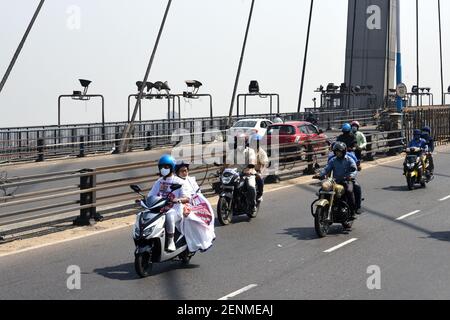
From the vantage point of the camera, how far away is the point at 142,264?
8.87 metres

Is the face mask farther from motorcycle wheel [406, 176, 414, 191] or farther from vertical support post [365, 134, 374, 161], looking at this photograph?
vertical support post [365, 134, 374, 161]

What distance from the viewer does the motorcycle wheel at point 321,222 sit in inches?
463

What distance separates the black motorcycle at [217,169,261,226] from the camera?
1330cm

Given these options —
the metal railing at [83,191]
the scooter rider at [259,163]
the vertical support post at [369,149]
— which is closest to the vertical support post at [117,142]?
the metal railing at [83,191]

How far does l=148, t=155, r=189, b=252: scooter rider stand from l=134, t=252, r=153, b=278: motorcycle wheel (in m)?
0.34

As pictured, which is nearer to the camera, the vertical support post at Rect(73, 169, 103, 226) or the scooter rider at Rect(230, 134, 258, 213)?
the vertical support post at Rect(73, 169, 103, 226)

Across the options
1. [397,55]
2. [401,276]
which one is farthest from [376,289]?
[397,55]

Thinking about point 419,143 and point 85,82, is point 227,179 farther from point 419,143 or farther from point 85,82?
point 85,82

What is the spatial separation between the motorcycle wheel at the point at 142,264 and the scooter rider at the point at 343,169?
173 inches

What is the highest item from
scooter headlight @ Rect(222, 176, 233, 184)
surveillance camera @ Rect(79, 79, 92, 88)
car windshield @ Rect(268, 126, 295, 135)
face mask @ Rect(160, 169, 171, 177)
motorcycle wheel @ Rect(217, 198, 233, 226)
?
surveillance camera @ Rect(79, 79, 92, 88)

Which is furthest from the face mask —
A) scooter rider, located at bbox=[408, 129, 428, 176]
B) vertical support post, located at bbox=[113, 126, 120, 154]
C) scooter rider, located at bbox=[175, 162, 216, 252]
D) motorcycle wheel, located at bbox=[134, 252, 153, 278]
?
vertical support post, located at bbox=[113, 126, 120, 154]

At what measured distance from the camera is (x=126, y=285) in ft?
28.1
